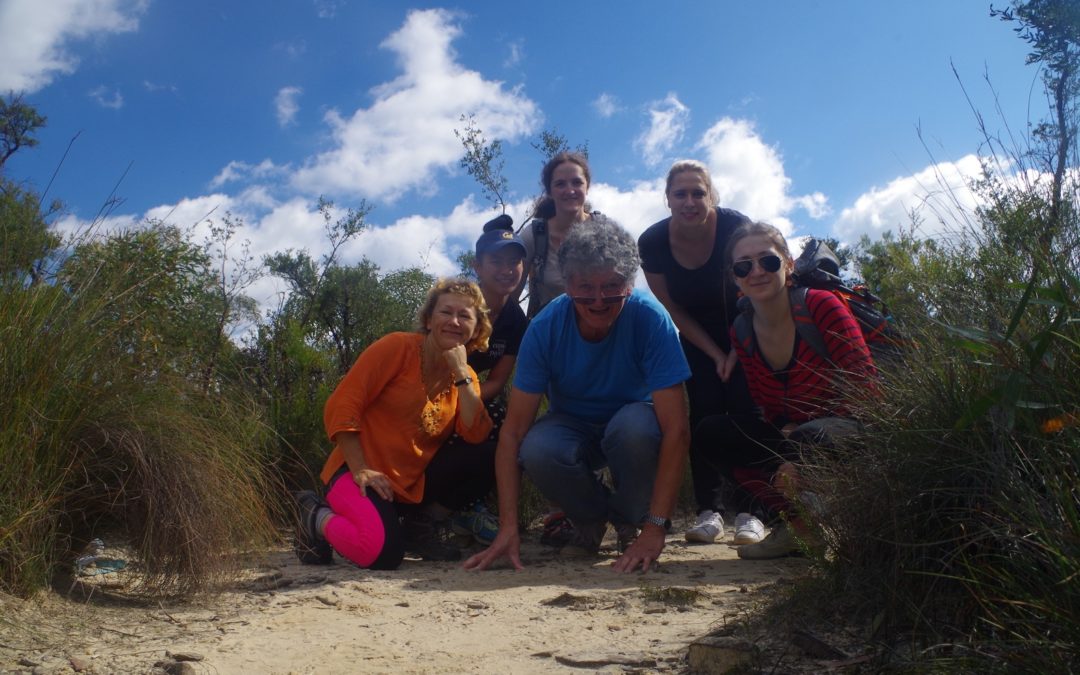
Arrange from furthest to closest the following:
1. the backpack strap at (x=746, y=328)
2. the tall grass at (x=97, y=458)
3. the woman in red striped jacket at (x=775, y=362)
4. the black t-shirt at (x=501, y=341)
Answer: the black t-shirt at (x=501, y=341), the backpack strap at (x=746, y=328), the woman in red striped jacket at (x=775, y=362), the tall grass at (x=97, y=458)

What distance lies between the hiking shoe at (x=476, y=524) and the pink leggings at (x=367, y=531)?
1.78 ft

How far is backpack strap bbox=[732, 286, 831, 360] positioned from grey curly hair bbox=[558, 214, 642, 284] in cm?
53

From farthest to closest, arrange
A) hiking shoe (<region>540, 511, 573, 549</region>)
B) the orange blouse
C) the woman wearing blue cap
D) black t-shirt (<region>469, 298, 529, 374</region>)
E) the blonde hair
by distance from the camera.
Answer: black t-shirt (<region>469, 298, 529, 374</region>), the woman wearing blue cap, hiking shoe (<region>540, 511, 573, 549</region>), the blonde hair, the orange blouse

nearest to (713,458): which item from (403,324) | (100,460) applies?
(100,460)

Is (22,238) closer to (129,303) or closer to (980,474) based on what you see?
(129,303)

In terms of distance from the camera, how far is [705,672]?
2.14 meters

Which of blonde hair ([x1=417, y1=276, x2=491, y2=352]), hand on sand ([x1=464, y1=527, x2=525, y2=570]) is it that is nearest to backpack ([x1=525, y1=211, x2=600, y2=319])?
blonde hair ([x1=417, y1=276, x2=491, y2=352])

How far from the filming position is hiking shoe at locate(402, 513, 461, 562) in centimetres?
396

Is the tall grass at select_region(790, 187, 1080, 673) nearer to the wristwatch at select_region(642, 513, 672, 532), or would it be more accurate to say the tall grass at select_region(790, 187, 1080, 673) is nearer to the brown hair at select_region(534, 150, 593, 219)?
the wristwatch at select_region(642, 513, 672, 532)

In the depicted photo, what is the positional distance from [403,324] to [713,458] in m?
6.34

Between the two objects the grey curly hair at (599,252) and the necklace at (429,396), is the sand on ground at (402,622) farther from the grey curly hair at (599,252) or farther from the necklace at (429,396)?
the grey curly hair at (599,252)

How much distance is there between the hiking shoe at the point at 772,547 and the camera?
11.7ft

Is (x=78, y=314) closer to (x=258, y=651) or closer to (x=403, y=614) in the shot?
(x=258, y=651)

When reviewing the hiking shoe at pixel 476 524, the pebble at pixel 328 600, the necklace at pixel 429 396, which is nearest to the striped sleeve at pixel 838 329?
the necklace at pixel 429 396
